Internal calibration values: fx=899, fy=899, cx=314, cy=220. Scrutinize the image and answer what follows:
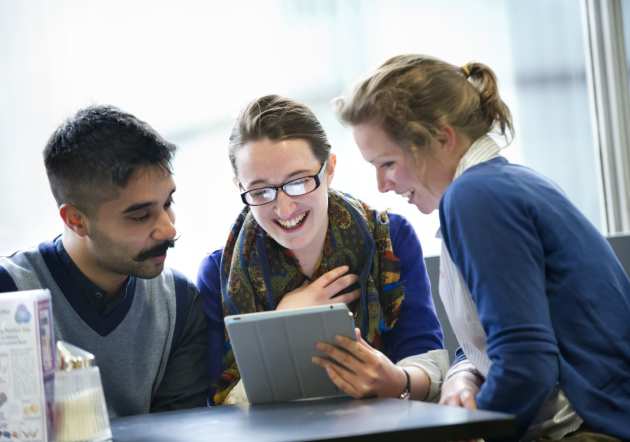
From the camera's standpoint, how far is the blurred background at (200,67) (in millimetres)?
3037

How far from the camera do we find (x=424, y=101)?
150cm

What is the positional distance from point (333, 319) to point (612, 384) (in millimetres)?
436

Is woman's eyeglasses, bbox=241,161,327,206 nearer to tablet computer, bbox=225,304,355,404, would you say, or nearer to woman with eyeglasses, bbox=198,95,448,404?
woman with eyeglasses, bbox=198,95,448,404

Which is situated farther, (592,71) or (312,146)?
(592,71)

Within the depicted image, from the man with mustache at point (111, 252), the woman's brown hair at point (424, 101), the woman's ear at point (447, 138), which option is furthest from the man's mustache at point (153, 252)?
the woman's ear at point (447, 138)

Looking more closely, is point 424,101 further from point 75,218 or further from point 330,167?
point 75,218

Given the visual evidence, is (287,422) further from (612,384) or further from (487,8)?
(487,8)

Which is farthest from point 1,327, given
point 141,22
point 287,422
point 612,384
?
point 141,22

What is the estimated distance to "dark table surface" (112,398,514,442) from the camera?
1039mm

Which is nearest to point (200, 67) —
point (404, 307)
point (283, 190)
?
point (283, 190)

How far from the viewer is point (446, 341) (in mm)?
2393

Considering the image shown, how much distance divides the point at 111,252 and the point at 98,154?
0.20 metres

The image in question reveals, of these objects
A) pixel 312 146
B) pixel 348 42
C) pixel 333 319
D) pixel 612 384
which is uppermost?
pixel 348 42

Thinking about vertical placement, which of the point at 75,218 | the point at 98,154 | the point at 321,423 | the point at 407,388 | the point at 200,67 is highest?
the point at 200,67
